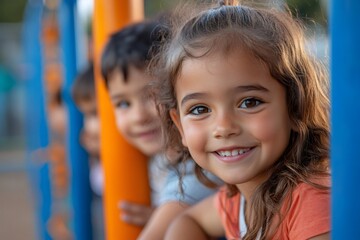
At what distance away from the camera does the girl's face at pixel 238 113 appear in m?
1.02

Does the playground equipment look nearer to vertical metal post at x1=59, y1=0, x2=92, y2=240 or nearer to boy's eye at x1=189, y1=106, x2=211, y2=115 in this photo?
vertical metal post at x1=59, y1=0, x2=92, y2=240

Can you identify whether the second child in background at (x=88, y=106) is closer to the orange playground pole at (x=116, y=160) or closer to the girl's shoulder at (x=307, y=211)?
the orange playground pole at (x=116, y=160)

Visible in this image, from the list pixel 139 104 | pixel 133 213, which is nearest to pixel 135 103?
pixel 139 104

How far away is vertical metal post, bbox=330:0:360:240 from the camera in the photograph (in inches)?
25.8

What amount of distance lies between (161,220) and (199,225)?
0.15 metres

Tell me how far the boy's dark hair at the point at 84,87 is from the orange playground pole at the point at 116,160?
702mm

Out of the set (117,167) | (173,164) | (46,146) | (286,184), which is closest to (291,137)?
(286,184)

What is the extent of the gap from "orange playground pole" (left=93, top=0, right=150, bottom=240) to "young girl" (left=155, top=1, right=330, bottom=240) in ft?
1.26

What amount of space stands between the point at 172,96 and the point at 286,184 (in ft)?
0.87

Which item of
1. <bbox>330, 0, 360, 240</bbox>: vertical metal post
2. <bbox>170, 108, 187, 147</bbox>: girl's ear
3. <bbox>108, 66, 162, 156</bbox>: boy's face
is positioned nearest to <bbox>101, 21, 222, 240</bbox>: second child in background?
<bbox>108, 66, 162, 156</bbox>: boy's face

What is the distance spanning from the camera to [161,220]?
1.46 metres

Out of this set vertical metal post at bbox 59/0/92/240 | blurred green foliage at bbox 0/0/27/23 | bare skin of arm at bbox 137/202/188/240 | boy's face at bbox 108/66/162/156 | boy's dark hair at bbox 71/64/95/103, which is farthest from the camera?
blurred green foliage at bbox 0/0/27/23

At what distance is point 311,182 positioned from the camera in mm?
1013

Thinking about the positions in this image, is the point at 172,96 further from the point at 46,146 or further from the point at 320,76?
the point at 46,146
